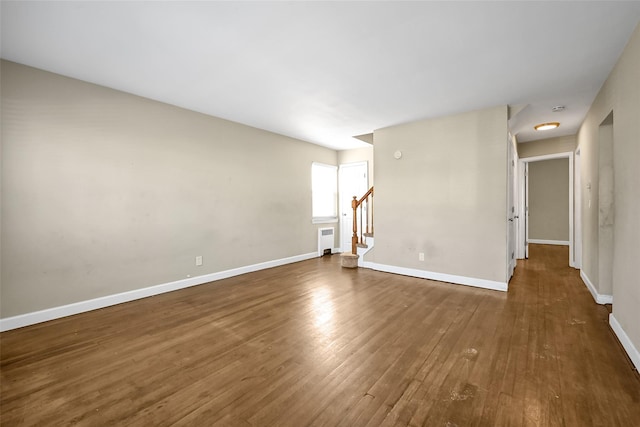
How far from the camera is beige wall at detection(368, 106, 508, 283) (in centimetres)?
379

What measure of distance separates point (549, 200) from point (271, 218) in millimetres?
8215

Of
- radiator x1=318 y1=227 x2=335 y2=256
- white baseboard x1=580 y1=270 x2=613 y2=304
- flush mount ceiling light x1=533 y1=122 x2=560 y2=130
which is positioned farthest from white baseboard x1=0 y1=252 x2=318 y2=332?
flush mount ceiling light x1=533 y1=122 x2=560 y2=130

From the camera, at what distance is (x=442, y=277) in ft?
13.8

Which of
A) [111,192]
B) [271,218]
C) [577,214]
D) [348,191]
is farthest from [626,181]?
[111,192]

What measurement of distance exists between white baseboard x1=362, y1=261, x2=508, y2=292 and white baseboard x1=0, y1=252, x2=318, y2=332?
2233 mm

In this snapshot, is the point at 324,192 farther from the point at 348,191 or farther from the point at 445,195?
the point at 445,195

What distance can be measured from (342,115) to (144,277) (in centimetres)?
357

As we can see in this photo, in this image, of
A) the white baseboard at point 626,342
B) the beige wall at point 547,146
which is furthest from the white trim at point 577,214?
the white baseboard at point 626,342

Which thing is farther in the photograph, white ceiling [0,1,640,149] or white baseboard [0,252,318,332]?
white baseboard [0,252,318,332]

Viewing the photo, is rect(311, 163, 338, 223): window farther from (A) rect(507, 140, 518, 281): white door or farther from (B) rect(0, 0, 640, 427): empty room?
(A) rect(507, 140, 518, 281): white door

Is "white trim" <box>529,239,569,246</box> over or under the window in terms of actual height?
under

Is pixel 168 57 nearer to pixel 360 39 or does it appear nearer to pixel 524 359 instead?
pixel 360 39

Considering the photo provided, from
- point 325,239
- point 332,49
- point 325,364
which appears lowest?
point 325,364

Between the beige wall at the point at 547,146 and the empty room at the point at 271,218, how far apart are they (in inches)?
16.3
